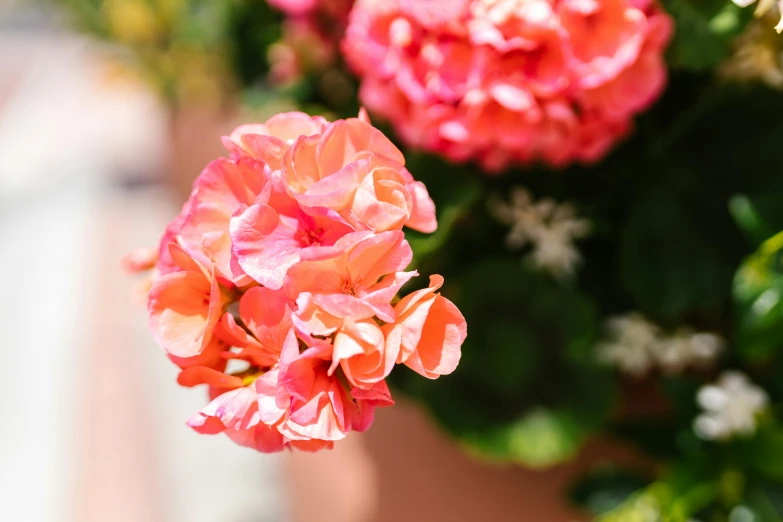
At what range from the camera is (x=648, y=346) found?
1.21 feet

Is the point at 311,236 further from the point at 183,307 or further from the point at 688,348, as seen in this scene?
the point at 688,348

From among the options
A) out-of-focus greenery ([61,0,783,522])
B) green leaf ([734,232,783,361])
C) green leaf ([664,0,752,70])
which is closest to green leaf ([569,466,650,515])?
out-of-focus greenery ([61,0,783,522])

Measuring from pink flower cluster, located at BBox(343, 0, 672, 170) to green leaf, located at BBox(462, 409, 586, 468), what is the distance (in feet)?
0.56

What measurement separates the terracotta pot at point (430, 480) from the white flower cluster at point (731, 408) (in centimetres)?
9

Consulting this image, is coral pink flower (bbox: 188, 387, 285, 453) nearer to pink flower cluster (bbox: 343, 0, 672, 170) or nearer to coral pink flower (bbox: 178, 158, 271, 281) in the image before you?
coral pink flower (bbox: 178, 158, 271, 281)

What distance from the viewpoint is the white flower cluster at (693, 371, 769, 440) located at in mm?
312

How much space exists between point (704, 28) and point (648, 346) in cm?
18

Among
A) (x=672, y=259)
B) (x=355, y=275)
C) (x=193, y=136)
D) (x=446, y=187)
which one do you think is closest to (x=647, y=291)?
(x=672, y=259)

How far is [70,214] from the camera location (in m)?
1.07

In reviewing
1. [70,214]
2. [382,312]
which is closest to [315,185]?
[382,312]

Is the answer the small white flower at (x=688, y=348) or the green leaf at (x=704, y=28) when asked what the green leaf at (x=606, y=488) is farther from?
the green leaf at (x=704, y=28)

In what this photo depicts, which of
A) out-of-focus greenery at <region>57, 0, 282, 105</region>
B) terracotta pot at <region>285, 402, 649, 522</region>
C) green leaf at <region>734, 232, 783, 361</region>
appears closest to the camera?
green leaf at <region>734, 232, 783, 361</region>

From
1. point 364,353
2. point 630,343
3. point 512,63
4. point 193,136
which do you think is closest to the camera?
point 364,353

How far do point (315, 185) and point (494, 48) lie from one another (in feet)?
0.42
